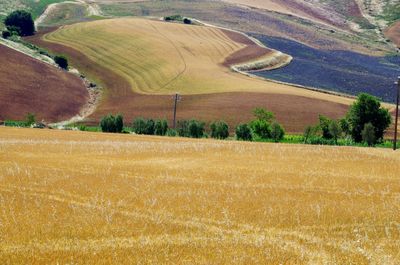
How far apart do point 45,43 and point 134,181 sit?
120 meters

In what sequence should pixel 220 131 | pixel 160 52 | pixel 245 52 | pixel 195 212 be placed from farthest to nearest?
pixel 245 52, pixel 160 52, pixel 220 131, pixel 195 212

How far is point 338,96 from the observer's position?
107 m

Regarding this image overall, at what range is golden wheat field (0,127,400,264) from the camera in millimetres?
14625

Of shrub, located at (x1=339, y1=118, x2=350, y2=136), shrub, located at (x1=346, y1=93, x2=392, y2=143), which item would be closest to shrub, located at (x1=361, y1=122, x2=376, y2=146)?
shrub, located at (x1=346, y1=93, x2=392, y2=143)

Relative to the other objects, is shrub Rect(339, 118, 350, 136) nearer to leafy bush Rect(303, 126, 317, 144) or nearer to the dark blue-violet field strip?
leafy bush Rect(303, 126, 317, 144)

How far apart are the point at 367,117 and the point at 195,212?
206 ft

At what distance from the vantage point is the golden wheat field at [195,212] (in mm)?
14625

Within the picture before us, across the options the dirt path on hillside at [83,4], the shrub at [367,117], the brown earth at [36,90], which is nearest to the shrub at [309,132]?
the shrub at [367,117]

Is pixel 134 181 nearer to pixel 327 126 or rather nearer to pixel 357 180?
pixel 357 180

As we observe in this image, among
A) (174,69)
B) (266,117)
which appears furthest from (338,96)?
(174,69)

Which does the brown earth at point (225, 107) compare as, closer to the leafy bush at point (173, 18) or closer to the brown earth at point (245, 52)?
the brown earth at point (245, 52)

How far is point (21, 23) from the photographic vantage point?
151 m

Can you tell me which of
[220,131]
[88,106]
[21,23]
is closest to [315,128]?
[220,131]

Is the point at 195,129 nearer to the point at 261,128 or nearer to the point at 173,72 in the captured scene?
the point at 261,128
